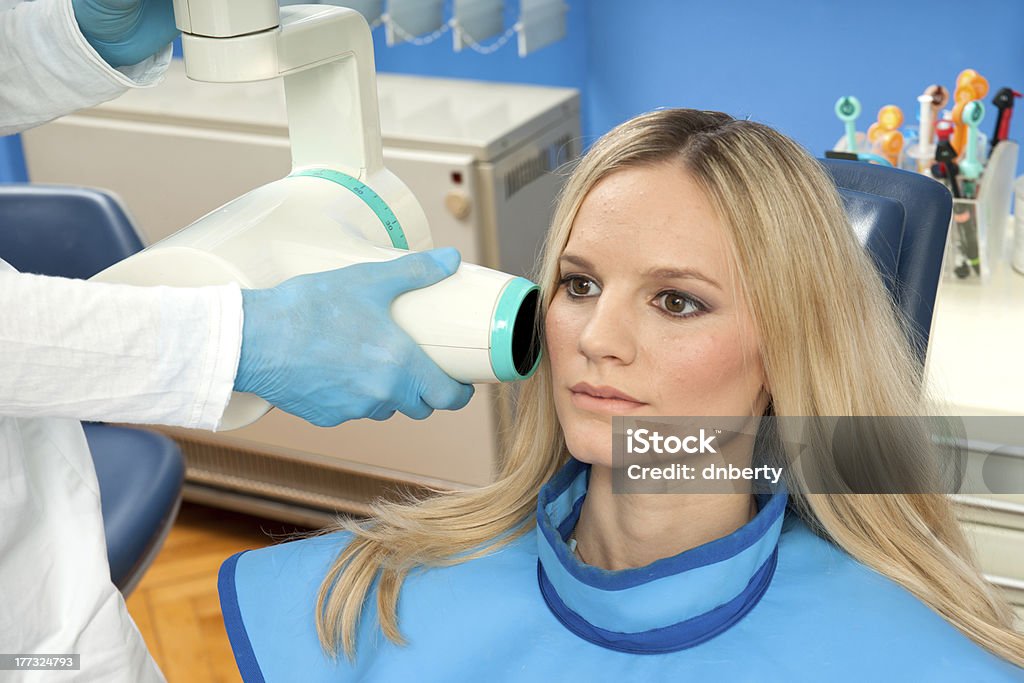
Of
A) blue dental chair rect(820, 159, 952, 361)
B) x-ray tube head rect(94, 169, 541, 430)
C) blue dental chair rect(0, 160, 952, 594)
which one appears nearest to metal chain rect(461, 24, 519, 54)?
blue dental chair rect(0, 160, 952, 594)

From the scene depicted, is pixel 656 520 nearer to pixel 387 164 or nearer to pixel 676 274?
pixel 676 274

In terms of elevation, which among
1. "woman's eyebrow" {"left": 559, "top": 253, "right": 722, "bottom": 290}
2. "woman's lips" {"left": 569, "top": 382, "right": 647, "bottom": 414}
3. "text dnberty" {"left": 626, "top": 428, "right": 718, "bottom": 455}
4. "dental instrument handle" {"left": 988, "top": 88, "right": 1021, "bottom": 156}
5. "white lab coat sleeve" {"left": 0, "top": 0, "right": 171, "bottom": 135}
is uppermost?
"white lab coat sleeve" {"left": 0, "top": 0, "right": 171, "bottom": 135}

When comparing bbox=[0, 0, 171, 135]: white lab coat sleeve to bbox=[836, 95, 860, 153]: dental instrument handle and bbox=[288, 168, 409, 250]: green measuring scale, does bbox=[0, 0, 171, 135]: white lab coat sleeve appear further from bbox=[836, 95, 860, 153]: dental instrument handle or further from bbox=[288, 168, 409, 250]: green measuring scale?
bbox=[836, 95, 860, 153]: dental instrument handle

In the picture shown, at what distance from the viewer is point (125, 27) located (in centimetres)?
121

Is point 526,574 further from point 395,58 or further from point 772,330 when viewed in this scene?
point 395,58

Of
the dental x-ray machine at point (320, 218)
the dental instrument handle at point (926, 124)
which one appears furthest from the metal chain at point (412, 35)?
the dental x-ray machine at point (320, 218)

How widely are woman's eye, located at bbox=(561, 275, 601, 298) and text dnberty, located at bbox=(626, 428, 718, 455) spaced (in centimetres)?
16

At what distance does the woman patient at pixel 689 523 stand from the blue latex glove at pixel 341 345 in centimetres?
17

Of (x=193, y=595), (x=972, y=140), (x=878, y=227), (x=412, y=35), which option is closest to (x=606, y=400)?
(x=878, y=227)

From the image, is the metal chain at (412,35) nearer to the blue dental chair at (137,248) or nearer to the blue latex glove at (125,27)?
the blue dental chair at (137,248)

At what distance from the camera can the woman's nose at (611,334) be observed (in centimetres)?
109

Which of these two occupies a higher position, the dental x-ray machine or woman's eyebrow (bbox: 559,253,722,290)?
the dental x-ray machine

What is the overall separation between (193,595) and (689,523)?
5.34ft

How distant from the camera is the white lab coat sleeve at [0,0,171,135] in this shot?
1199 millimetres
